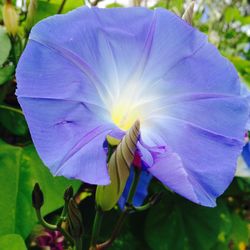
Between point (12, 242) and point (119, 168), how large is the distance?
0.18 m

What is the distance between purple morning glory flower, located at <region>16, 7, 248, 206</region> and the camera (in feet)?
1.47

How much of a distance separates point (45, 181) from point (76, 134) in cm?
22

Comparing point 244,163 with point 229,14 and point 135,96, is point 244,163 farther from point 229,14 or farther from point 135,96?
point 229,14

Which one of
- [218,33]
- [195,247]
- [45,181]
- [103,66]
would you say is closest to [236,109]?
[103,66]

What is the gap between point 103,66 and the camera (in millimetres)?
526

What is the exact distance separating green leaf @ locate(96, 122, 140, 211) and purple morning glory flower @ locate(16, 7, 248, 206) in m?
0.02

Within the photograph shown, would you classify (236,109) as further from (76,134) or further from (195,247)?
(195,247)

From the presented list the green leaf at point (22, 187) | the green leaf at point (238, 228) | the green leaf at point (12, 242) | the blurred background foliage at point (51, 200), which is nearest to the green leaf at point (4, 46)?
the blurred background foliage at point (51, 200)

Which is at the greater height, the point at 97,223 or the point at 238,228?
the point at 97,223

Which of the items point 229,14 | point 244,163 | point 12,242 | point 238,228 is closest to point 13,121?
point 12,242

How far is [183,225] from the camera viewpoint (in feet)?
2.99

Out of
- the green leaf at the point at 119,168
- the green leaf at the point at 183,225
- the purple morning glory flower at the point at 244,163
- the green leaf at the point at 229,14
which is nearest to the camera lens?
the green leaf at the point at 119,168

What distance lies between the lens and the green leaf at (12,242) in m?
0.55

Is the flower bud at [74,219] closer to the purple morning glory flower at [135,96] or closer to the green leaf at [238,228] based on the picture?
the purple morning glory flower at [135,96]
